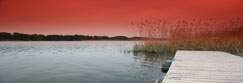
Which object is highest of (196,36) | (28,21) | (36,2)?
(36,2)

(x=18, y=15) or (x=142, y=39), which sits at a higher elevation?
(x=18, y=15)

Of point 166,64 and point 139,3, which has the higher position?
point 139,3

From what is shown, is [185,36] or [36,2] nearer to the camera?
[185,36]

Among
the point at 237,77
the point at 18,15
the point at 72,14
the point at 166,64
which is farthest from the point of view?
the point at 72,14

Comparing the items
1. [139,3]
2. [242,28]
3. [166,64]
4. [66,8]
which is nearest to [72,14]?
[66,8]

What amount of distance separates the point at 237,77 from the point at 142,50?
929 centimetres

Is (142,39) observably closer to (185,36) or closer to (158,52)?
(158,52)

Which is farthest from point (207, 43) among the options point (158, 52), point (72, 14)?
point (72, 14)

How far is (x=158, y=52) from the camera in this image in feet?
37.9

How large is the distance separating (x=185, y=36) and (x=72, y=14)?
54.3 feet

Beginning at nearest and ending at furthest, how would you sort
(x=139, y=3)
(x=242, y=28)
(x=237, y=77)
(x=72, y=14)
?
(x=237, y=77) < (x=242, y=28) < (x=139, y=3) < (x=72, y=14)

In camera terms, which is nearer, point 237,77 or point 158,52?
point 237,77

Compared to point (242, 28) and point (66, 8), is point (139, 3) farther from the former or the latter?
point (66, 8)

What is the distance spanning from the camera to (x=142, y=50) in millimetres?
12281
